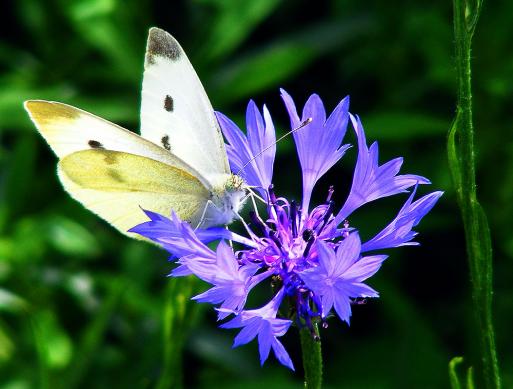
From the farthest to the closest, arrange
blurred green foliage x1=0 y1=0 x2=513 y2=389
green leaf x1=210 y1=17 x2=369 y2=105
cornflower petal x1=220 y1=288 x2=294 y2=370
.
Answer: green leaf x1=210 y1=17 x2=369 y2=105, blurred green foliage x1=0 y1=0 x2=513 y2=389, cornflower petal x1=220 y1=288 x2=294 y2=370

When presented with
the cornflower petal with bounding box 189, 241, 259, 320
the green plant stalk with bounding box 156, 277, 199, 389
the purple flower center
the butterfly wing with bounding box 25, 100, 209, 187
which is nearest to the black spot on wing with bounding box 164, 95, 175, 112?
the butterfly wing with bounding box 25, 100, 209, 187

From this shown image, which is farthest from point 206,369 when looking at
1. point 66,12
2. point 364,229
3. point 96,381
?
point 66,12

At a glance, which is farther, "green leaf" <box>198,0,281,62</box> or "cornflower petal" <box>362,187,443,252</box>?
"green leaf" <box>198,0,281,62</box>

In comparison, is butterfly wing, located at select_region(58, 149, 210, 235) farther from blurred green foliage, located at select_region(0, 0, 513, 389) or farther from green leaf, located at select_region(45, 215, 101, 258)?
green leaf, located at select_region(45, 215, 101, 258)

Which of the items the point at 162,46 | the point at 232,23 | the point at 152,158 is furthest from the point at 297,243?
the point at 232,23

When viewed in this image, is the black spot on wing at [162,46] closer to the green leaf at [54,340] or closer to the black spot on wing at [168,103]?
the black spot on wing at [168,103]

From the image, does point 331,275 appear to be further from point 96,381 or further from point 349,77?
point 349,77

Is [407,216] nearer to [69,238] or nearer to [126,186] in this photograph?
[126,186]
